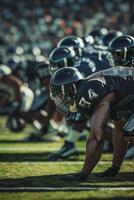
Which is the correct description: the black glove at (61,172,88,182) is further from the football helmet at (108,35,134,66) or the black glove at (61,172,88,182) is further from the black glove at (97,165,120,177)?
the football helmet at (108,35,134,66)

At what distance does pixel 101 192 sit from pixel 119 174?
1.05m

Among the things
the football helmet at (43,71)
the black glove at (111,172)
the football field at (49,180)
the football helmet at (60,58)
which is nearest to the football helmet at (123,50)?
the football helmet at (60,58)

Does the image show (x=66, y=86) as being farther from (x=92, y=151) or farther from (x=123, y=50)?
(x=123, y=50)

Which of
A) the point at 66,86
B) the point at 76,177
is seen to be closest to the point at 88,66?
the point at 66,86

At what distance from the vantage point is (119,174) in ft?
19.2

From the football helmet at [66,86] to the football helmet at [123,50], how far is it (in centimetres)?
142

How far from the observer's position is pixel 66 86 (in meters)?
5.21

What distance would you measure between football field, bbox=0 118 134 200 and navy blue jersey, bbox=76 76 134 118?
674mm

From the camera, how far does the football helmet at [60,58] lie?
7.21 m

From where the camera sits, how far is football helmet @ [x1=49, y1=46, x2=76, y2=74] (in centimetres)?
721

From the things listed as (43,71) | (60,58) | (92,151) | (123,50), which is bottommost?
(43,71)

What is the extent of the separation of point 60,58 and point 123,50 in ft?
3.15

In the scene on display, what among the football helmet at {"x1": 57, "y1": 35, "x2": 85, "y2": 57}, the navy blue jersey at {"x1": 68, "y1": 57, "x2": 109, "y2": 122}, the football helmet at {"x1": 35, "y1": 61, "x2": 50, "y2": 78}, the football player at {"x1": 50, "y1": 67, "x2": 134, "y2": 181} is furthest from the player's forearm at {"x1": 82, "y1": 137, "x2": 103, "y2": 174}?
the football helmet at {"x1": 35, "y1": 61, "x2": 50, "y2": 78}

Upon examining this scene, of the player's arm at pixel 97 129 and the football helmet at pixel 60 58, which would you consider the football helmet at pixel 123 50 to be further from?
the player's arm at pixel 97 129
